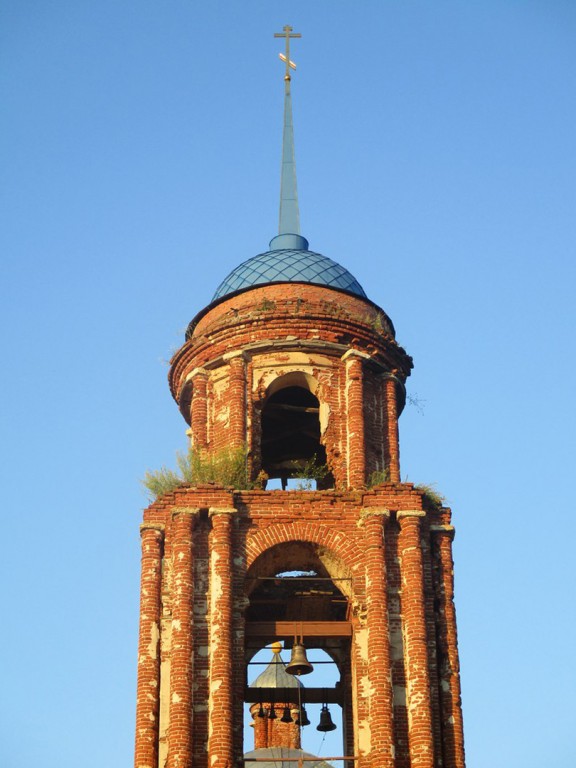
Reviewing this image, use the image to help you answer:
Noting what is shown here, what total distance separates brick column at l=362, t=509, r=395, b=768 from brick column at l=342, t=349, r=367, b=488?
3.54 ft

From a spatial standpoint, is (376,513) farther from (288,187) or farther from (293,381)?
(288,187)

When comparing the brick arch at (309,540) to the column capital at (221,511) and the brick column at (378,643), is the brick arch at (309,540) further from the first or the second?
the column capital at (221,511)

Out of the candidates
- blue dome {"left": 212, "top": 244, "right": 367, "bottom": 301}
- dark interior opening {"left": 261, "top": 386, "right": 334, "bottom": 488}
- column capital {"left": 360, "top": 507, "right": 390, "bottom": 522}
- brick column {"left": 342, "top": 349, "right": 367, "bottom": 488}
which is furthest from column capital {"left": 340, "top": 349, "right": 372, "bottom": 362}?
column capital {"left": 360, "top": 507, "right": 390, "bottom": 522}

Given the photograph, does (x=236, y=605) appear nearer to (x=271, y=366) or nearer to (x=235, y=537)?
(x=235, y=537)

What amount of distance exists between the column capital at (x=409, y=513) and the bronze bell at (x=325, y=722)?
3114 mm

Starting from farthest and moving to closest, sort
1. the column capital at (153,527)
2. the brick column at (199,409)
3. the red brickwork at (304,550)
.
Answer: the brick column at (199,409), the column capital at (153,527), the red brickwork at (304,550)

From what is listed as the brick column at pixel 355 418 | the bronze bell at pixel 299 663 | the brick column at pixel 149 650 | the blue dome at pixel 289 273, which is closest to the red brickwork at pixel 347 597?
the brick column at pixel 149 650

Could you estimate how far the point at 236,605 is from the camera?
70.0 ft

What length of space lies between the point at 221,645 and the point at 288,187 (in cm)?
1039

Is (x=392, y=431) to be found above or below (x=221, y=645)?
above

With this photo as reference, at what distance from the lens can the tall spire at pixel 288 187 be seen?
2666 cm

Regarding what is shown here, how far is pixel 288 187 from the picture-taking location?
28547mm

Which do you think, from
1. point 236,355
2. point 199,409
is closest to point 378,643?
point 199,409

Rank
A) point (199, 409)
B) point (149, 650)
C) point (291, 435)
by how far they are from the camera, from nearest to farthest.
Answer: point (149, 650), point (199, 409), point (291, 435)
